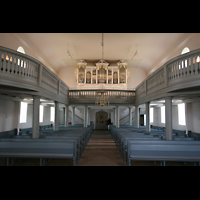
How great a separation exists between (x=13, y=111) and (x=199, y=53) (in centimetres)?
1394

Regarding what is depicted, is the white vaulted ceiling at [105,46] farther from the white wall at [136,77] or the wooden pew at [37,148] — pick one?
the wooden pew at [37,148]

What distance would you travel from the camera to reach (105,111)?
2525cm

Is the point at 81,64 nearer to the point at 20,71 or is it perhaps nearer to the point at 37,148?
the point at 20,71

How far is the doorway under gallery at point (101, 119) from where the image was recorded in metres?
24.9

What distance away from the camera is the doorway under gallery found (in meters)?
24.9

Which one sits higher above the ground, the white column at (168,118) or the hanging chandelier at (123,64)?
the hanging chandelier at (123,64)

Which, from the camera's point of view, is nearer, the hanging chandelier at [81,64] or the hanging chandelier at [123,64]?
the hanging chandelier at [123,64]

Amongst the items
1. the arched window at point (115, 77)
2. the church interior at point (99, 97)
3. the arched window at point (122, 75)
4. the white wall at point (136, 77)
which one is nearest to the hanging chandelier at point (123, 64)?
the church interior at point (99, 97)

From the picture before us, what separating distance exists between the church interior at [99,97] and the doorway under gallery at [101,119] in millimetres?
165

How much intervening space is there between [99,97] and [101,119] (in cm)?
969

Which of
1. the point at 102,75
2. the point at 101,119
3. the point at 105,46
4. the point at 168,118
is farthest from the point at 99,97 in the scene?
the point at 101,119

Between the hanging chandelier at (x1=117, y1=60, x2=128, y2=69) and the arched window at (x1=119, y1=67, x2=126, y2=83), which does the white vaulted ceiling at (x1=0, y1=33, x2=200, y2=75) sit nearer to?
the hanging chandelier at (x1=117, y1=60, x2=128, y2=69)
